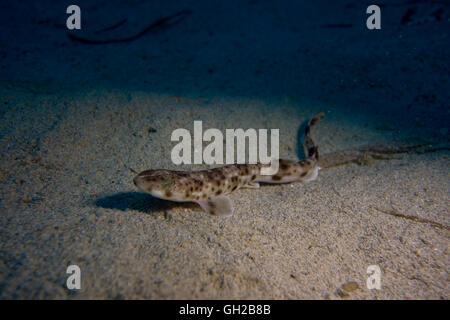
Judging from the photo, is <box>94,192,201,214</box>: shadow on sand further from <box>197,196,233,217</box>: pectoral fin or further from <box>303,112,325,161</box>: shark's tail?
<box>303,112,325,161</box>: shark's tail

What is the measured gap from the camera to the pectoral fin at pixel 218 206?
11.4ft

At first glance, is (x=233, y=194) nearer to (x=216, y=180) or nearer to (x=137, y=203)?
(x=216, y=180)

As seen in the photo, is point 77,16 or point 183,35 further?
point 77,16

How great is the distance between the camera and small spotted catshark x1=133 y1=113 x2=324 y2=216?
10.7 feet

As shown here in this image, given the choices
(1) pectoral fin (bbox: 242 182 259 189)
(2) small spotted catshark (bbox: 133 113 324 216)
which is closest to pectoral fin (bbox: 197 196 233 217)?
(2) small spotted catshark (bbox: 133 113 324 216)

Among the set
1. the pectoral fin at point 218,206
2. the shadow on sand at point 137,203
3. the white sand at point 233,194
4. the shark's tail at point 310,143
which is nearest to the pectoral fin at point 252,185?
the white sand at point 233,194

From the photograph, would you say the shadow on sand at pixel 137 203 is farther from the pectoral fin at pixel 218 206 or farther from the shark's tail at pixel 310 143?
the shark's tail at pixel 310 143

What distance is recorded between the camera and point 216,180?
3855 mm

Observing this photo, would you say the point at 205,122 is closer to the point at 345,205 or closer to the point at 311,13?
the point at 345,205

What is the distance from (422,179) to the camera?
4.31 m

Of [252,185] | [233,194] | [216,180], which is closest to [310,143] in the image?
[252,185]

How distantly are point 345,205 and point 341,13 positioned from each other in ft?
31.0

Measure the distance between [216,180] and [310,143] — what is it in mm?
2547

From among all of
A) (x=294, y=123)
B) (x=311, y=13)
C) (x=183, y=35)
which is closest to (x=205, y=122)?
(x=294, y=123)
